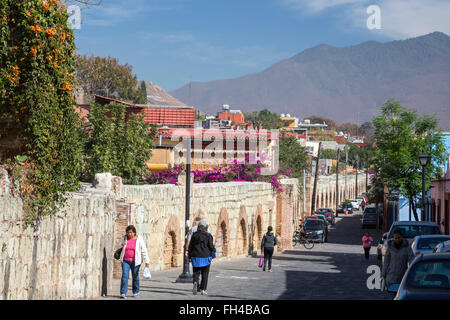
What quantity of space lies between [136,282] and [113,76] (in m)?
59.7

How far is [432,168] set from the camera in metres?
38.3

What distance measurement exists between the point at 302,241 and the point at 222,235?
1419cm

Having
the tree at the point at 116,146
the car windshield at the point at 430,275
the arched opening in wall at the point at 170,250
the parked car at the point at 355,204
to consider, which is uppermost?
the tree at the point at 116,146

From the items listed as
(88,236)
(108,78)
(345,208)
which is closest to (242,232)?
(88,236)

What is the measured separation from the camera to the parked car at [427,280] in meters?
8.59

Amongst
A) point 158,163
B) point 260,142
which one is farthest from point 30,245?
point 260,142

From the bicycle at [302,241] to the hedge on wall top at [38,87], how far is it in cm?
3038

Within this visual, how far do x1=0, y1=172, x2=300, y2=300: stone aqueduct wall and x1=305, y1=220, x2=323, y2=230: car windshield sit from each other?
21.4 m

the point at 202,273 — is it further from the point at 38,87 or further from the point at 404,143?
the point at 404,143

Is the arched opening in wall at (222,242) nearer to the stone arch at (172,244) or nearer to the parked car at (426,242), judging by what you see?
the stone arch at (172,244)

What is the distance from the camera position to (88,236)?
14289 millimetres

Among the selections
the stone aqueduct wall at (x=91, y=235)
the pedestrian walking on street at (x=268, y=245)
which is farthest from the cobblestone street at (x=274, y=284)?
the stone aqueduct wall at (x=91, y=235)

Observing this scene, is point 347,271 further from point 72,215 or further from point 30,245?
point 30,245

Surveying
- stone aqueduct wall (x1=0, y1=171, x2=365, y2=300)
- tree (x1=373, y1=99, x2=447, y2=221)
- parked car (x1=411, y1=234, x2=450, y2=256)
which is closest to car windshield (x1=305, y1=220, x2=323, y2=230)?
tree (x1=373, y1=99, x2=447, y2=221)
